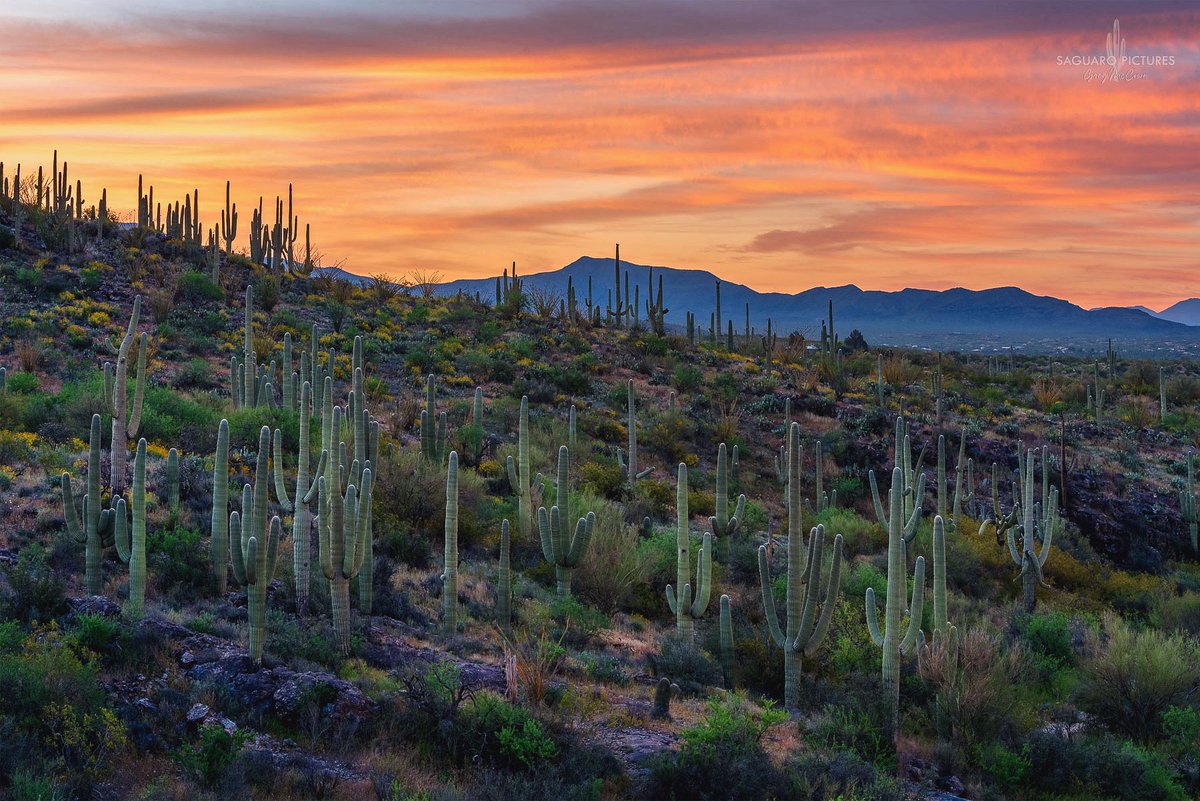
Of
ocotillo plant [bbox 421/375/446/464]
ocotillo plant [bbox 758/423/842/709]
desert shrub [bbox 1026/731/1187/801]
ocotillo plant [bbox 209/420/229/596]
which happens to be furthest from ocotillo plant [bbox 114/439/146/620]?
desert shrub [bbox 1026/731/1187/801]

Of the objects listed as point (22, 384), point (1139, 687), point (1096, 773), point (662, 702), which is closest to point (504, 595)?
point (662, 702)

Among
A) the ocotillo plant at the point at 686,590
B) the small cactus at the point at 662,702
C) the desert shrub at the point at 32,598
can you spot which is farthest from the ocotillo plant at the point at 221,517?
the ocotillo plant at the point at 686,590

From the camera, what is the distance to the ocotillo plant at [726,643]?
37.1 feet

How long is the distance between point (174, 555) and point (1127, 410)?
34852mm

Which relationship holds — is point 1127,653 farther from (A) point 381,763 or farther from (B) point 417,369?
(B) point 417,369

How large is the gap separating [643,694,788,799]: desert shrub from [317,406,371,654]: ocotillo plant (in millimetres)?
3568

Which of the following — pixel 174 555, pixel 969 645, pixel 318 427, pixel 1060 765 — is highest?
pixel 318 427

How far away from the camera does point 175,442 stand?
58.3 feet

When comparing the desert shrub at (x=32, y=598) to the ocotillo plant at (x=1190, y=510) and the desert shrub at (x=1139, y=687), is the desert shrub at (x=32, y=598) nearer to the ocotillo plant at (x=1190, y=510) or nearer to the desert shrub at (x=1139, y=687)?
the desert shrub at (x=1139, y=687)

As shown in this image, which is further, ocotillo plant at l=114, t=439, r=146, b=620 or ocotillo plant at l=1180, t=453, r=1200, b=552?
ocotillo plant at l=1180, t=453, r=1200, b=552

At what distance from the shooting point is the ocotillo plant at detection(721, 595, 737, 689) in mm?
11320

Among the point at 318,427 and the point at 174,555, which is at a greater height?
the point at 318,427

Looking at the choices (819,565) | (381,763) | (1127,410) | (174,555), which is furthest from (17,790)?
(1127,410)

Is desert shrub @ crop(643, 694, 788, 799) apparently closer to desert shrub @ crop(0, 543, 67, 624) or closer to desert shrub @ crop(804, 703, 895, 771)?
desert shrub @ crop(804, 703, 895, 771)
